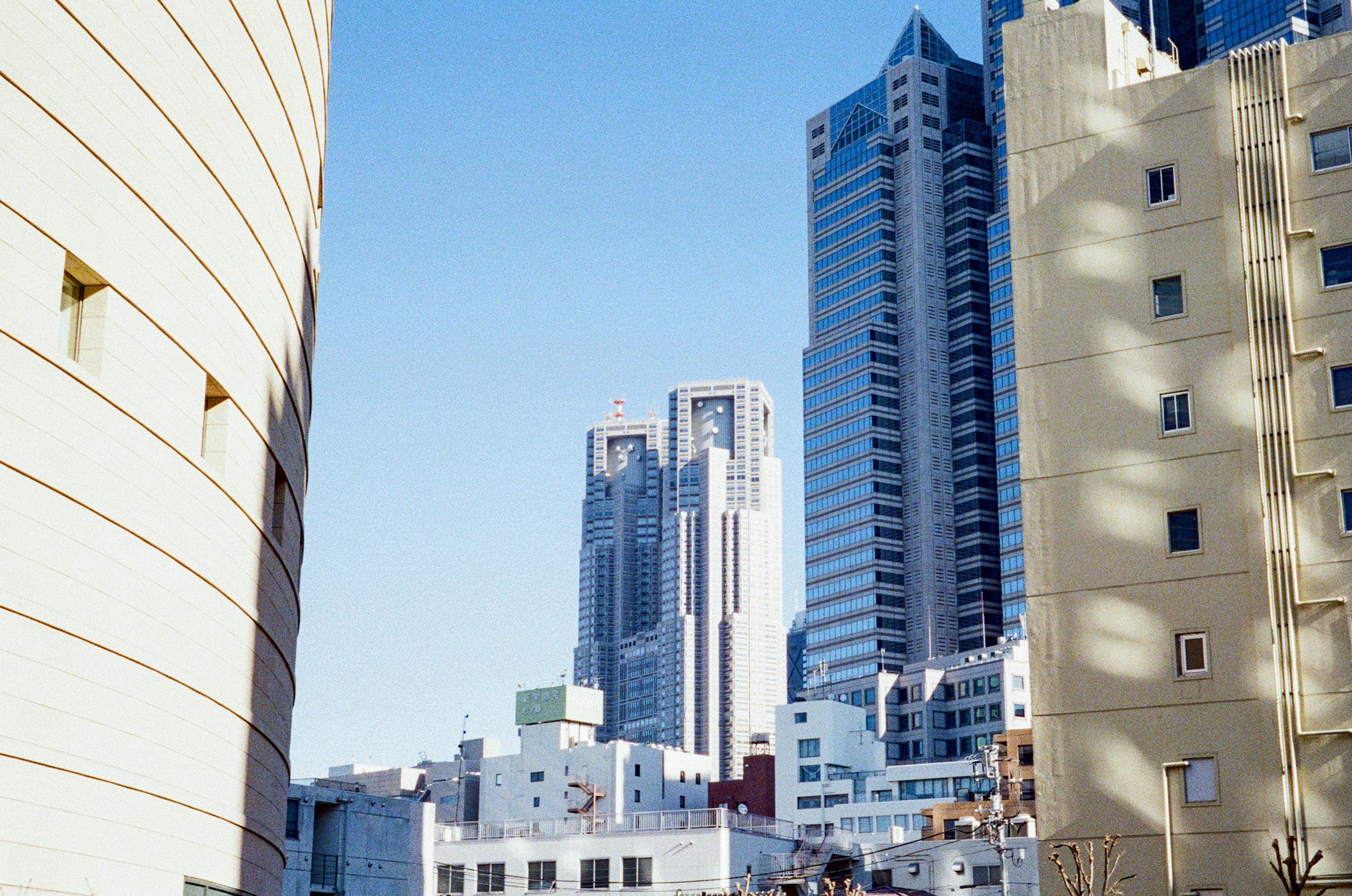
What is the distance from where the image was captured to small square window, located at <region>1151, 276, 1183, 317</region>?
41.7 meters

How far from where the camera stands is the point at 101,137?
19.8 m

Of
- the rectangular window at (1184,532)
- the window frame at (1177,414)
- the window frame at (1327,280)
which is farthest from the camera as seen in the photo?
the window frame at (1177,414)

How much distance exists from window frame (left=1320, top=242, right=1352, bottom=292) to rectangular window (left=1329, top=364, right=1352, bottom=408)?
1.92 m

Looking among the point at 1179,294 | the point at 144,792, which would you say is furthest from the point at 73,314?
the point at 1179,294

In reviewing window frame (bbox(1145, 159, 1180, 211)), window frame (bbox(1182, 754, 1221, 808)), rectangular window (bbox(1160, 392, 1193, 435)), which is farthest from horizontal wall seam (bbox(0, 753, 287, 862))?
window frame (bbox(1145, 159, 1180, 211))

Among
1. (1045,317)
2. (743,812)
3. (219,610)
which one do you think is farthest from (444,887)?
(219,610)

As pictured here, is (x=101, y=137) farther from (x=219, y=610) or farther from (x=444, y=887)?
(x=444, y=887)

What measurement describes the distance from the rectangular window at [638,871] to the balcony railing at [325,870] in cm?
2160

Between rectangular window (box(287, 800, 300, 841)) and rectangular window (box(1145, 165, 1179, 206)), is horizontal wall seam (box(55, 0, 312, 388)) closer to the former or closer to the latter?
rectangular window (box(1145, 165, 1179, 206))

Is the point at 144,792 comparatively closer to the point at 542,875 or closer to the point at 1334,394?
the point at 1334,394

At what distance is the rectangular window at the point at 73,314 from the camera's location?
19891 mm

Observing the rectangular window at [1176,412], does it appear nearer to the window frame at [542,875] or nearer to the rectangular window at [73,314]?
the rectangular window at [73,314]

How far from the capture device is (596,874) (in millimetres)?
96250

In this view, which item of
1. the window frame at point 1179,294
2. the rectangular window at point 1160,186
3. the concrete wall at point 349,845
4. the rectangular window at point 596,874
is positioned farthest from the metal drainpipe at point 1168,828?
the rectangular window at point 596,874
